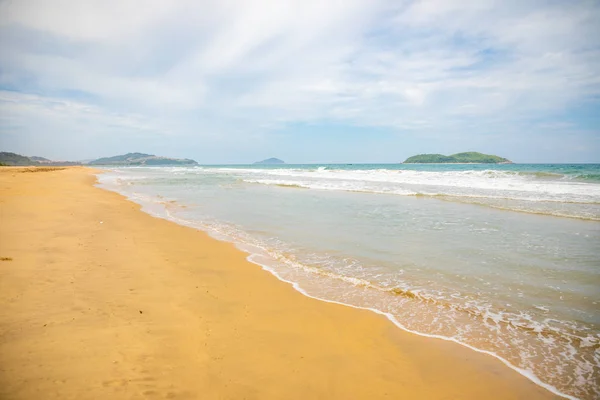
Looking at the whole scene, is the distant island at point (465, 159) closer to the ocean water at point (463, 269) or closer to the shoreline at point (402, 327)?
the ocean water at point (463, 269)

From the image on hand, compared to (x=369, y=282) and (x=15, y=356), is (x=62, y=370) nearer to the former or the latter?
(x=15, y=356)

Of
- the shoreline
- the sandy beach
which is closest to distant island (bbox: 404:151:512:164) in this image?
the shoreline

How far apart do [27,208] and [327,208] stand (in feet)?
37.8

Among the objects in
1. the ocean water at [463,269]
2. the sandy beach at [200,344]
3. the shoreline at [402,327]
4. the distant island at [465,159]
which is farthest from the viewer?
the distant island at [465,159]

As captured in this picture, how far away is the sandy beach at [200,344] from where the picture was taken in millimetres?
2836

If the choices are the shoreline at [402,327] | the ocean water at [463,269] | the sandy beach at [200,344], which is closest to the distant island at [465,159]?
the ocean water at [463,269]

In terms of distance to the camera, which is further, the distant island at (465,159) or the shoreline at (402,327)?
the distant island at (465,159)

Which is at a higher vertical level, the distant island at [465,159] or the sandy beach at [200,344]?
the distant island at [465,159]

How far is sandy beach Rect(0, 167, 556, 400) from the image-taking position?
2836 millimetres

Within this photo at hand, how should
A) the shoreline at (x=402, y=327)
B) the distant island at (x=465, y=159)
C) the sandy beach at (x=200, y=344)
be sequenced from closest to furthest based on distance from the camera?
the sandy beach at (x=200, y=344) < the shoreline at (x=402, y=327) < the distant island at (x=465, y=159)

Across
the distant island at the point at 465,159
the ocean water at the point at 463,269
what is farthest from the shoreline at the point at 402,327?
the distant island at the point at 465,159

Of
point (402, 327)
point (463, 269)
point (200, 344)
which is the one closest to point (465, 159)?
point (463, 269)

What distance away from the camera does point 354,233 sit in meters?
9.30

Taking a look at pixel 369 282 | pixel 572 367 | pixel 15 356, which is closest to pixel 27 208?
pixel 15 356
